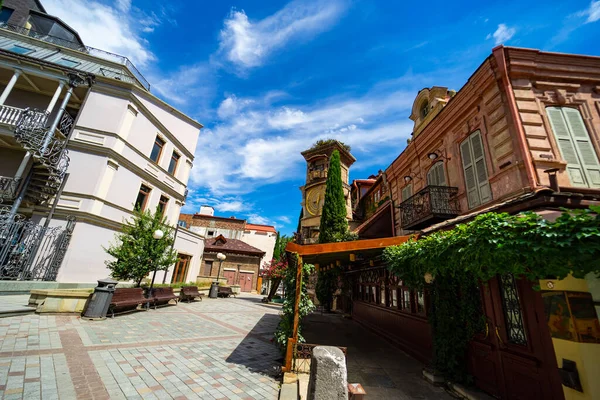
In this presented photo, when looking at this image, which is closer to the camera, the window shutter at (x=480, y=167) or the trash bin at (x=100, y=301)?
the window shutter at (x=480, y=167)

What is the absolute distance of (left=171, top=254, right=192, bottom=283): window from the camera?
17.3 m

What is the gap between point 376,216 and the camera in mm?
12039

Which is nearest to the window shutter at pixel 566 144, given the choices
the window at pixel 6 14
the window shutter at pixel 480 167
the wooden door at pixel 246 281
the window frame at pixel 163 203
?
the window shutter at pixel 480 167

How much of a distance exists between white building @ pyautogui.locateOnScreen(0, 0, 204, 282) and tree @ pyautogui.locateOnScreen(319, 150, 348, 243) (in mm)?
11045

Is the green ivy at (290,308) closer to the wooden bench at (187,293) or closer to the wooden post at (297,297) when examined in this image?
the wooden post at (297,297)

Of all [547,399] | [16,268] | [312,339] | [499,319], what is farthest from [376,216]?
[16,268]

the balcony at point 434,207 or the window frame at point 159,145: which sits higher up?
the window frame at point 159,145

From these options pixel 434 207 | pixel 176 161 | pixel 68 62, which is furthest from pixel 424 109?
pixel 68 62

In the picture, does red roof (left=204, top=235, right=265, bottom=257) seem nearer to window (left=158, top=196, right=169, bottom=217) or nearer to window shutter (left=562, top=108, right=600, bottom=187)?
window (left=158, top=196, right=169, bottom=217)

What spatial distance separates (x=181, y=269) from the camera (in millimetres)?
17969

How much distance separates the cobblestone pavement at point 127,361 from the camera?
3.75 meters

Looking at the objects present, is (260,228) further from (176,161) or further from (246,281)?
(176,161)

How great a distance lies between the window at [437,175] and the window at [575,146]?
9.53ft

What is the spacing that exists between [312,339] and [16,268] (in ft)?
37.0
